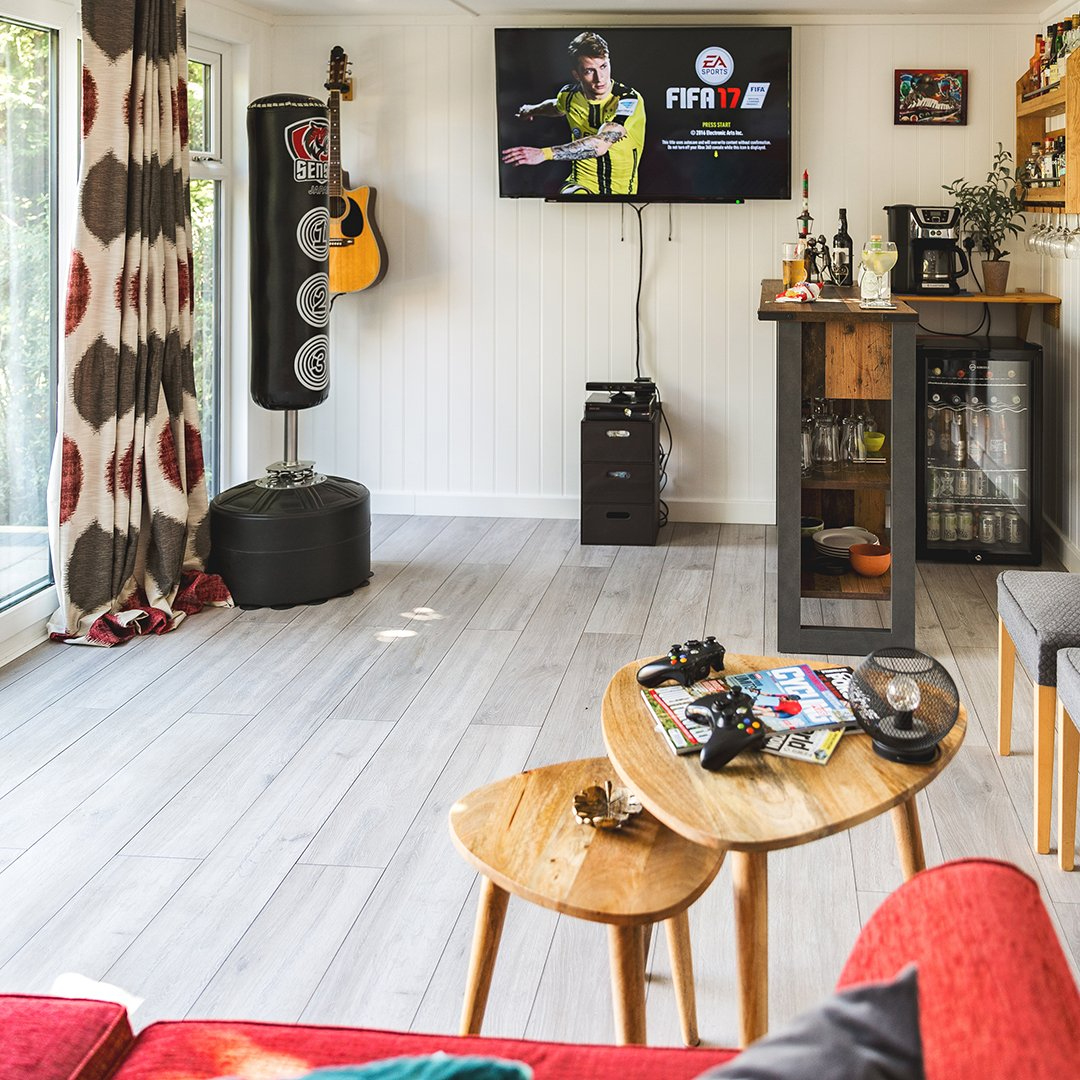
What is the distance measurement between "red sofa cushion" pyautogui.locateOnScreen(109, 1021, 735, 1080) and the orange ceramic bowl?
3.13 metres

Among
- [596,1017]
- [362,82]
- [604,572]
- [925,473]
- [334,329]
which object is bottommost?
[596,1017]

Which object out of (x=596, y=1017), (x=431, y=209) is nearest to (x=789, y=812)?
(x=596, y=1017)

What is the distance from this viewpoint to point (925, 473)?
541cm

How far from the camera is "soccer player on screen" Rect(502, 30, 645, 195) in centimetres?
→ 562

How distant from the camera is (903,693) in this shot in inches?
74.3

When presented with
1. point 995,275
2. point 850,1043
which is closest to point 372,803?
point 850,1043

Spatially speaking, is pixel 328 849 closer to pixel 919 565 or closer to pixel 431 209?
pixel 919 565

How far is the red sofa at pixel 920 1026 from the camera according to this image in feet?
3.09

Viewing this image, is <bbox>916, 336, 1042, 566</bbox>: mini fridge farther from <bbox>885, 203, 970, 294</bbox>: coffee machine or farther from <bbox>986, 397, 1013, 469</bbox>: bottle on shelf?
<bbox>885, 203, 970, 294</bbox>: coffee machine

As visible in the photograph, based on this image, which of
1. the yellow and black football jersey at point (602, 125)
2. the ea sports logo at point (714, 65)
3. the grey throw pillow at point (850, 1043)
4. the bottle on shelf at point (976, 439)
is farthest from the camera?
the yellow and black football jersey at point (602, 125)

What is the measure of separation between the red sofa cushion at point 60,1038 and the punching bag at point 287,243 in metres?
3.46

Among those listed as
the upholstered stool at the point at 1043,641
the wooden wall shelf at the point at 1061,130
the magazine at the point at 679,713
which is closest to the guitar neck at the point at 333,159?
the wooden wall shelf at the point at 1061,130

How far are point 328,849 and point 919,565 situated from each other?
329cm

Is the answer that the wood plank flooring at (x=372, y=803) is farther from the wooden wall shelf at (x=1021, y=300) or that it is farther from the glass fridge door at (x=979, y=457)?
the wooden wall shelf at (x=1021, y=300)
